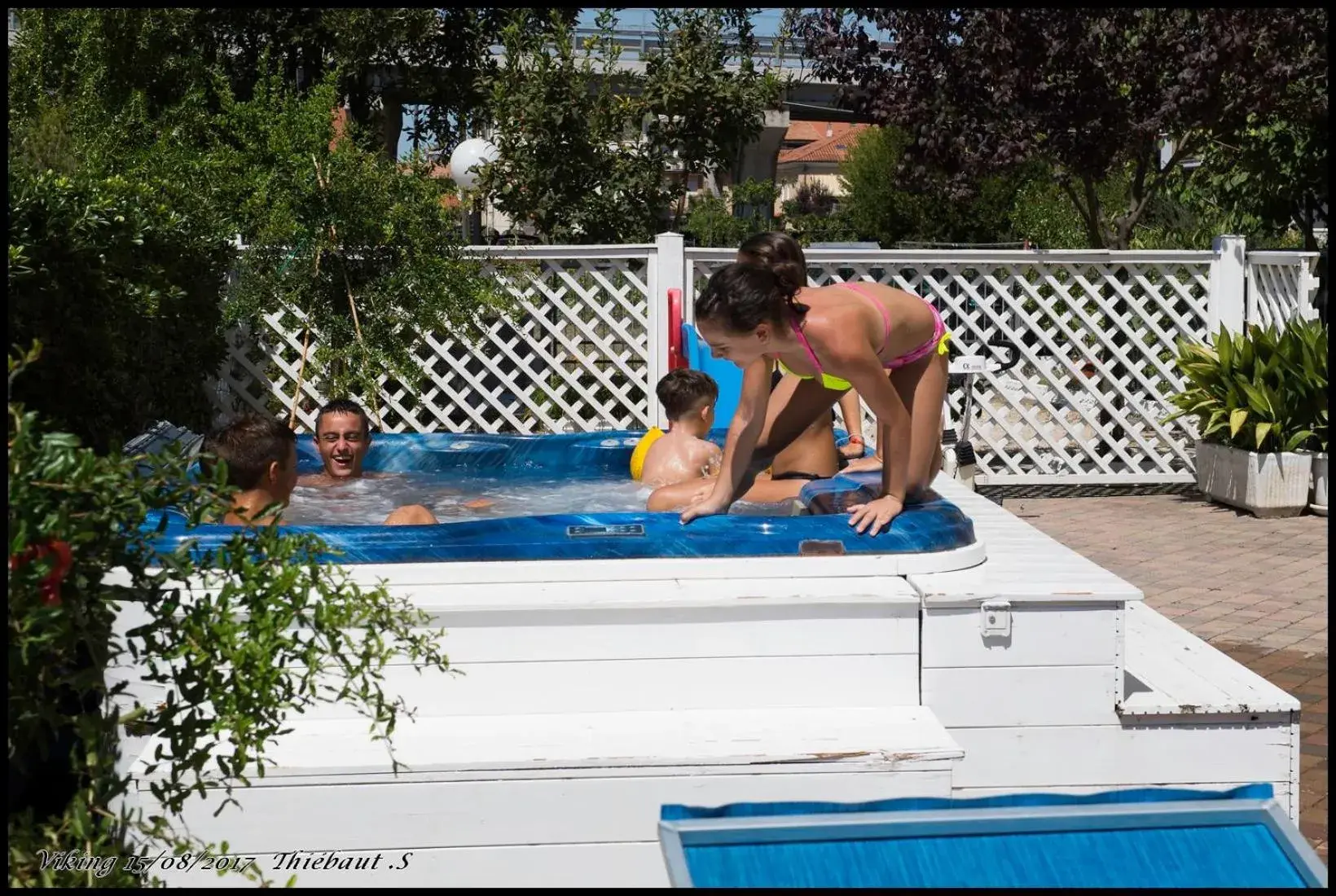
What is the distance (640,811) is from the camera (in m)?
3.08

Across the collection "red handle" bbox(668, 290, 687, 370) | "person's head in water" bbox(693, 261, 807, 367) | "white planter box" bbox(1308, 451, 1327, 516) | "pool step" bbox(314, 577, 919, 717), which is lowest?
"white planter box" bbox(1308, 451, 1327, 516)

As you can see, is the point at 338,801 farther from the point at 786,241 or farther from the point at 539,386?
the point at 539,386

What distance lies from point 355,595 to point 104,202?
2837 millimetres

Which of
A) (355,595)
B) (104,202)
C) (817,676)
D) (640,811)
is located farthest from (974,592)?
(104,202)

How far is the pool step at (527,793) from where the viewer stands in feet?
9.86

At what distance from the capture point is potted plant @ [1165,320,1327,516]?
724cm

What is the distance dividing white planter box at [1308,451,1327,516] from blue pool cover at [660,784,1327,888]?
584cm

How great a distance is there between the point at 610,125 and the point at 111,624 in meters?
8.44

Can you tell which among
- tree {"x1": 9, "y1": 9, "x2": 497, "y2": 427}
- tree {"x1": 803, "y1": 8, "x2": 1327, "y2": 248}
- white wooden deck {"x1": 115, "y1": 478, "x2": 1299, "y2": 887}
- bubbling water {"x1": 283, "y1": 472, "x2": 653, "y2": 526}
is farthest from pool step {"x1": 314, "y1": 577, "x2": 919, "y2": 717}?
tree {"x1": 803, "y1": 8, "x2": 1327, "y2": 248}

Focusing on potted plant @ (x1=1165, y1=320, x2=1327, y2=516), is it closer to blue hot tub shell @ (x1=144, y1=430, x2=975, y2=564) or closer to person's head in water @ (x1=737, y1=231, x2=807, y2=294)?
person's head in water @ (x1=737, y1=231, x2=807, y2=294)

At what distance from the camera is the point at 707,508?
3.75 m

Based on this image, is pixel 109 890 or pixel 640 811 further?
pixel 640 811

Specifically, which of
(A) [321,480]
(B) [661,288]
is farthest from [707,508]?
(B) [661,288]

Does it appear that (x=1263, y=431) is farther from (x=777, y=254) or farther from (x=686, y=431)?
(x=777, y=254)
